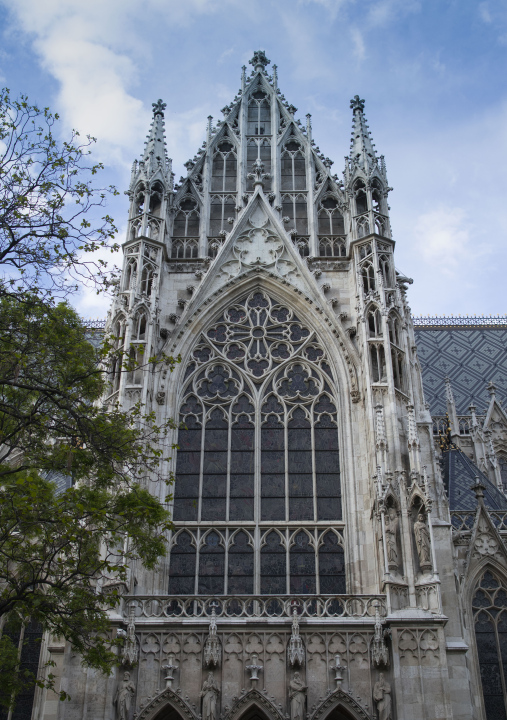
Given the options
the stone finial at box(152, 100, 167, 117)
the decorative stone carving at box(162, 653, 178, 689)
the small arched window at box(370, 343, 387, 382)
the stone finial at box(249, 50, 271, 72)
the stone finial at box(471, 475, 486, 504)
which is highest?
the stone finial at box(249, 50, 271, 72)

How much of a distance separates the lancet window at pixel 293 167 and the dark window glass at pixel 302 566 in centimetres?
1117

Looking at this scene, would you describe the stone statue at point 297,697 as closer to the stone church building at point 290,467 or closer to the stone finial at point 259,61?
the stone church building at point 290,467

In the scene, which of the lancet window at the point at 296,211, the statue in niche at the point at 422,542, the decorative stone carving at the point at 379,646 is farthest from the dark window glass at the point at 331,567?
the lancet window at the point at 296,211

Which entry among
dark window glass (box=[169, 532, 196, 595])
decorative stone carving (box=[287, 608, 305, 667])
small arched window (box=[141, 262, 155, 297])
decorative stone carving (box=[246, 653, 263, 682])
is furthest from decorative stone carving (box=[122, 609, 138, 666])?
small arched window (box=[141, 262, 155, 297])

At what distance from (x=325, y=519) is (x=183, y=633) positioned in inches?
177

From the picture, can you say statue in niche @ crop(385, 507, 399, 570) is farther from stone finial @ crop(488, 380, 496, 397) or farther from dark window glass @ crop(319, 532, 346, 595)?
stone finial @ crop(488, 380, 496, 397)

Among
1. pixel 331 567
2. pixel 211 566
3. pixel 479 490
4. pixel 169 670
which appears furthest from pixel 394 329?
pixel 169 670

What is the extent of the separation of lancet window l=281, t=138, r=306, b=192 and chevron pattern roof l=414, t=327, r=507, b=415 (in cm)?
976

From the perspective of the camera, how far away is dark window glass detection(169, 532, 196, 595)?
19.2m

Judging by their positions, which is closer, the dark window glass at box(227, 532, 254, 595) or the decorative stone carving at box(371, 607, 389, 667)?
the decorative stone carving at box(371, 607, 389, 667)

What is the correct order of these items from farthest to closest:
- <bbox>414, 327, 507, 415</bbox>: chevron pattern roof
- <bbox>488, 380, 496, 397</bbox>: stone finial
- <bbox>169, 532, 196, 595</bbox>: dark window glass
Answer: <bbox>414, 327, 507, 415</bbox>: chevron pattern roof → <bbox>488, 380, 496, 397</bbox>: stone finial → <bbox>169, 532, 196, 595</bbox>: dark window glass

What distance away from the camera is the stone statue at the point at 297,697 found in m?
16.2

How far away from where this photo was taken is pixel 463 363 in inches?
1321

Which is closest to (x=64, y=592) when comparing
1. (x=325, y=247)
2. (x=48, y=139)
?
(x=48, y=139)
